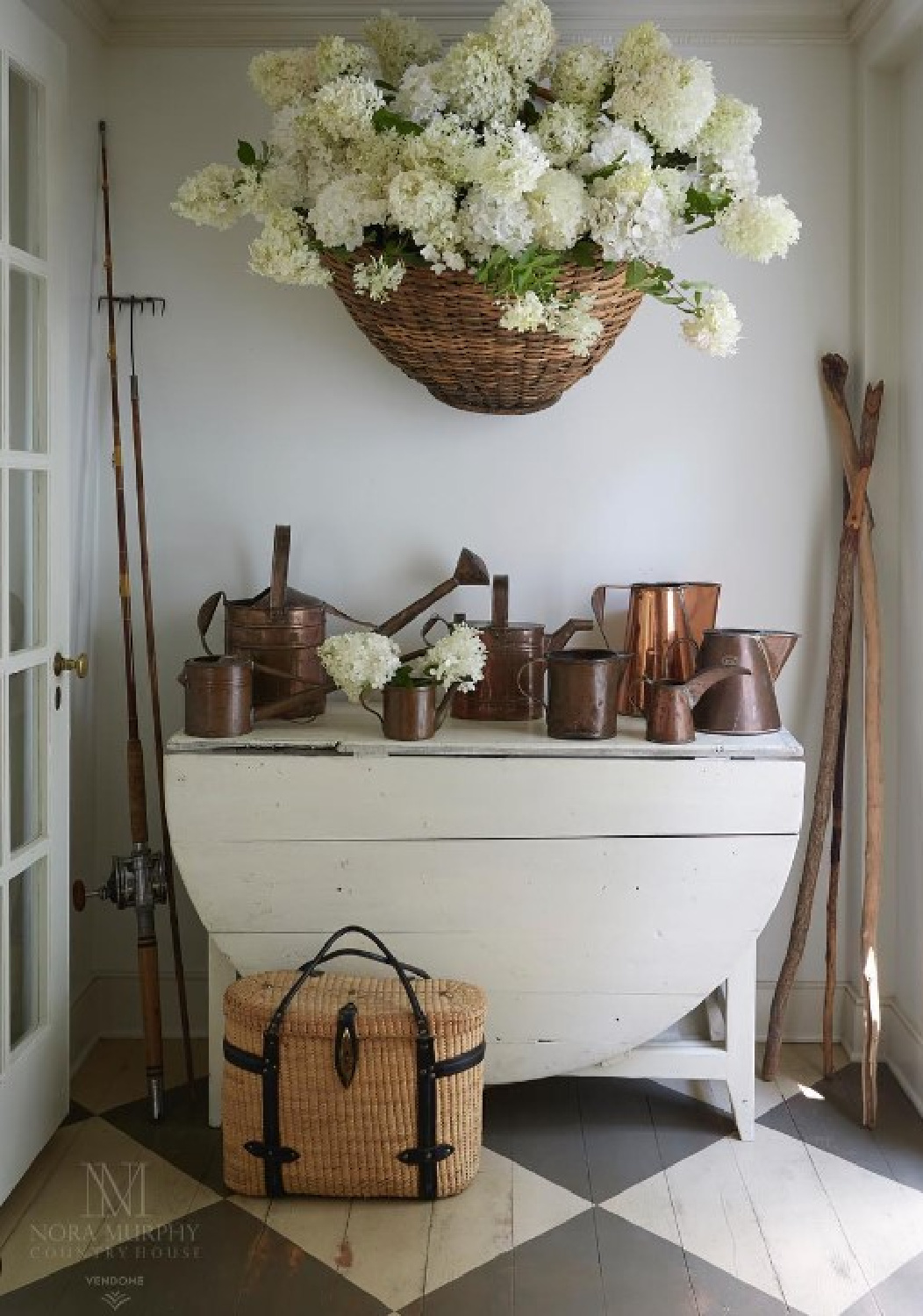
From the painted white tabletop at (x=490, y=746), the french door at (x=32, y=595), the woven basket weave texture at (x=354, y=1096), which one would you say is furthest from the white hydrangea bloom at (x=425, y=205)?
the woven basket weave texture at (x=354, y=1096)

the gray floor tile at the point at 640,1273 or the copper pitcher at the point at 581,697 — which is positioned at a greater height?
the copper pitcher at the point at 581,697

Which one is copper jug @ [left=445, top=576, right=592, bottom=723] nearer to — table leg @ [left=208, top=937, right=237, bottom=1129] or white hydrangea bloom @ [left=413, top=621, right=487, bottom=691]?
white hydrangea bloom @ [left=413, top=621, right=487, bottom=691]

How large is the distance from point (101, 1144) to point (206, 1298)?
22.6 inches

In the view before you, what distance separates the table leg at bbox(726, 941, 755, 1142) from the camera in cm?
270

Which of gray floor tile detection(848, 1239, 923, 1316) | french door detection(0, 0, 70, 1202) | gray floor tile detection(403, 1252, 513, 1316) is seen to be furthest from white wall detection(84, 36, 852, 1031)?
gray floor tile detection(403, 1252, 513, 1316)

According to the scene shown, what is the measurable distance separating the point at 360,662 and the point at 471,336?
2.09 feet

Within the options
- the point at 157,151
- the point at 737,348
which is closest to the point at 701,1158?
the point at 737,348

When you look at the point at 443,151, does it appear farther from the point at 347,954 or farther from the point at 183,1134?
the point at 183,1134

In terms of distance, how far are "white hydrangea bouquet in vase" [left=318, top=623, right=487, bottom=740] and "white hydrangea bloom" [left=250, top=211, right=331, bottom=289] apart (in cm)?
67

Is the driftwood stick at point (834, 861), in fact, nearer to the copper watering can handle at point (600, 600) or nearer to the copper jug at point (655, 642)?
the copper jug at point (655, 642)

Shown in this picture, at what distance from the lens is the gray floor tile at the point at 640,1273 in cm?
215

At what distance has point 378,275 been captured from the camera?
2.36 m

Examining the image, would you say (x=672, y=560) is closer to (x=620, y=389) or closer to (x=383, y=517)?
(x=620, y=389)

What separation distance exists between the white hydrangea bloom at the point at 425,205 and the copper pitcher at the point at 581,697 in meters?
0.82
